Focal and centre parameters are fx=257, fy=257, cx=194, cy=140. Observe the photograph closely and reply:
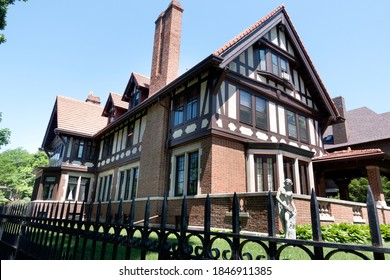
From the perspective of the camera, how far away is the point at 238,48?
41.3 ft

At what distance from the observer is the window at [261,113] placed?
13.9m

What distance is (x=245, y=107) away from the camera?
1349 centimetres

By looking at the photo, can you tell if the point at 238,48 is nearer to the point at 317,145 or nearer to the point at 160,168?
the point at 160,168

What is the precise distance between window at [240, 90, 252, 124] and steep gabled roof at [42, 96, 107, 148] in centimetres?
1629

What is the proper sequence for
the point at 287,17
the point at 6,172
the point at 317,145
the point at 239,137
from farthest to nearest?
the point at 6,172
the point at 317,145
the point at 287,17
the point at 239,137

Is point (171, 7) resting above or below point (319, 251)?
above

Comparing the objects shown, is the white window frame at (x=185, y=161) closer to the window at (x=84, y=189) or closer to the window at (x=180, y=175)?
the window at (x=180, y=175)

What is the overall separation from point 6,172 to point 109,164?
46.6m

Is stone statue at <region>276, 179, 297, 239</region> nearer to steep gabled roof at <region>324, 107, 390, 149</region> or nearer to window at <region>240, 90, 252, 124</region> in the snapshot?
window at <region>240, 90, 252, 124</region>

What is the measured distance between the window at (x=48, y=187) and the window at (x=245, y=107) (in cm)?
1891

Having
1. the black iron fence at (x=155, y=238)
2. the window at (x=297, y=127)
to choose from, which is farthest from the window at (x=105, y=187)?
the black iron fence at (x=155, y=238)

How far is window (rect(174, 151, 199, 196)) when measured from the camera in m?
12.5

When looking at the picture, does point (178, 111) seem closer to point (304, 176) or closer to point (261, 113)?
point (261, 113)

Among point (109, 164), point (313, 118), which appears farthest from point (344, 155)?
point (109, 164)
